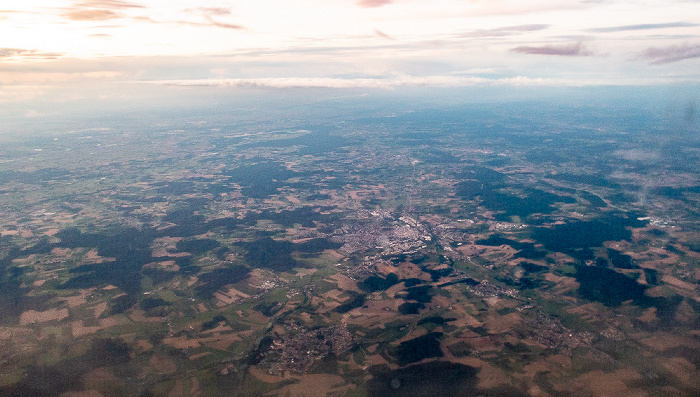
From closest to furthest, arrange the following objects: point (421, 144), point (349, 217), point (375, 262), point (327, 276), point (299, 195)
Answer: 1. point (327, 276)
2. point (375, 262)
3. point (349, 217)
4. point (299, 195)
5. point (421, 144)

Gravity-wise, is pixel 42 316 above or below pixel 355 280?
below

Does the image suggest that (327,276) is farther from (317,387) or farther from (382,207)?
(382,207)

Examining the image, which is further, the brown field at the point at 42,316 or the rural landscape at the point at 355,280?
the brown field at the point at 42,316

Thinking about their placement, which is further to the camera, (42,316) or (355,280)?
(355,280)

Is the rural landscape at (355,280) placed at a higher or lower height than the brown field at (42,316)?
higher

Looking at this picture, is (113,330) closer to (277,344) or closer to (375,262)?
(277,344)

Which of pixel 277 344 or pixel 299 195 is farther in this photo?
pixel 299 195

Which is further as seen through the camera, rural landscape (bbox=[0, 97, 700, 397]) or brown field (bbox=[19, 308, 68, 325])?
brown field (bbox=[19, 308, 68, 325])

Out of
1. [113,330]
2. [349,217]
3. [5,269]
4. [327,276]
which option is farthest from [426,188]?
[5,269]

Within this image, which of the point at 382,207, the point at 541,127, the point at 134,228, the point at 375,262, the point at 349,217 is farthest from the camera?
the point at 541,127

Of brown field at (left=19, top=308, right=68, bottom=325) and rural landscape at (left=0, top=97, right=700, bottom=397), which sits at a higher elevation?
rural landscape at (left=0, top=97, right=700, bottom=397)

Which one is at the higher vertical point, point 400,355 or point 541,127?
point 541,127
